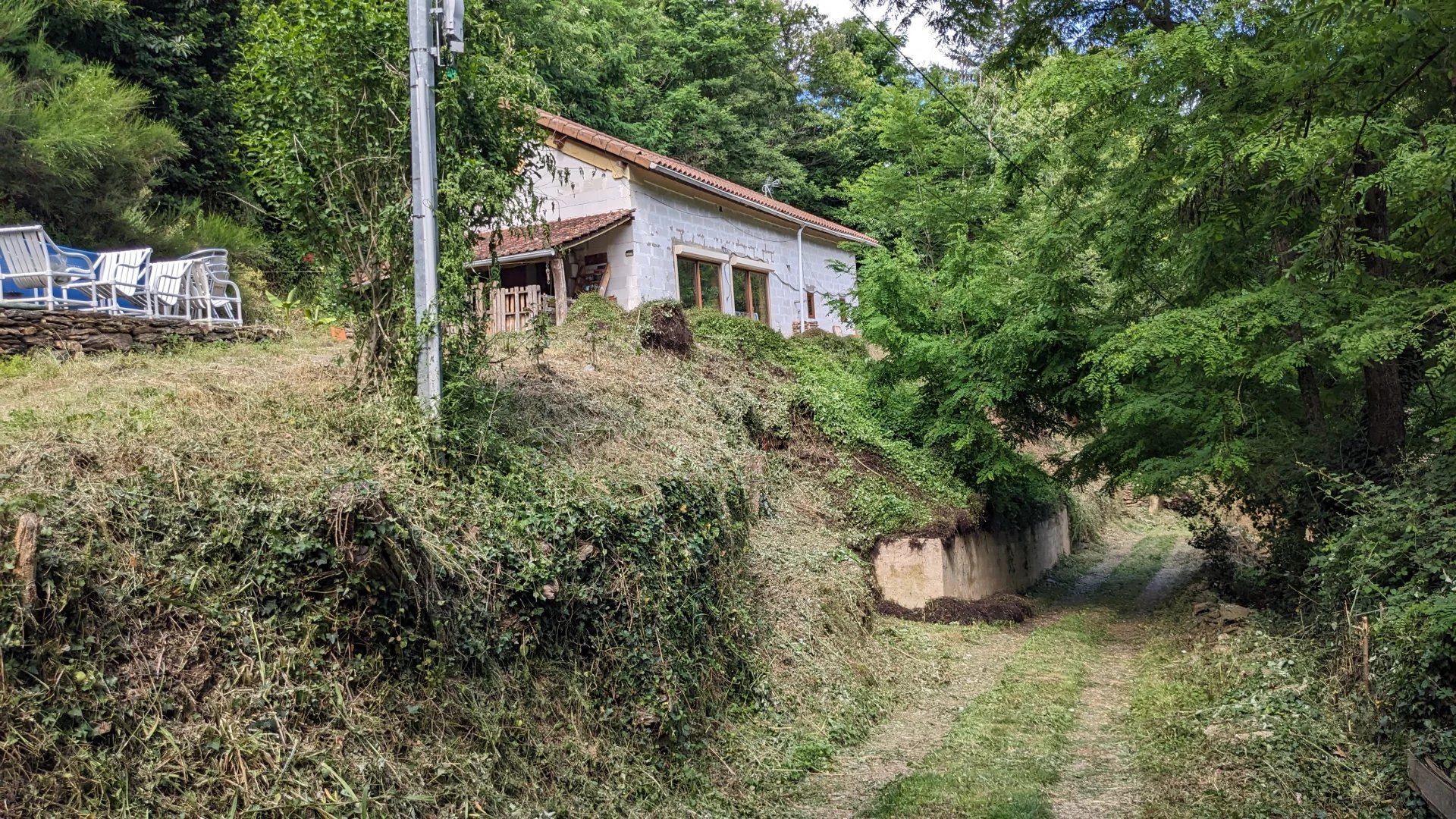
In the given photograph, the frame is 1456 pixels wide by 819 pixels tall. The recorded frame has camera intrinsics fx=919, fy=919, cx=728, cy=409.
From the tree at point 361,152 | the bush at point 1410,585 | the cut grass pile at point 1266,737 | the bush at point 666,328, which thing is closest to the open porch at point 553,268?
the bush at point 666,328

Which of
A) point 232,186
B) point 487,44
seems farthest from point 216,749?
point 232,186

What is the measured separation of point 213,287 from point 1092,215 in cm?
1260

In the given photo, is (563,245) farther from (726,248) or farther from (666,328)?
(726,248)

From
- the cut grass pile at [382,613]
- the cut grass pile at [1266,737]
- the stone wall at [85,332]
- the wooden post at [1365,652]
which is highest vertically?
the stone wall at [85,332]

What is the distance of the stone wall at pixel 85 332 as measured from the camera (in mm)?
9602

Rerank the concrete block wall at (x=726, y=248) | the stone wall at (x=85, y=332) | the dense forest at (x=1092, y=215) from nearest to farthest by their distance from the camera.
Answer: the dense forest at (x=1092, y=215) → the stone wall at (x=85, y=332) → the concrete block wall at (x=726, y=248)

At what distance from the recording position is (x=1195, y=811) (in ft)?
22.2

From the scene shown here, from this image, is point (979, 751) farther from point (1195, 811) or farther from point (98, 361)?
point (98, 361)

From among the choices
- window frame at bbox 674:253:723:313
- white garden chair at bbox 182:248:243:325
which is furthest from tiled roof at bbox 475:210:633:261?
white garden chair at bbox 182:248:243:325

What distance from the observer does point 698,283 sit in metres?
20.0

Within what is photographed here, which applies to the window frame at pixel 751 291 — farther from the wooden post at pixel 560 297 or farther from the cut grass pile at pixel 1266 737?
the cut grass pile at pixel 1266 737

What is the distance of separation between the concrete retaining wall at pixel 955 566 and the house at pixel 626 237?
16.9 feet

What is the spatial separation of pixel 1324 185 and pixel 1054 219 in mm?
5633

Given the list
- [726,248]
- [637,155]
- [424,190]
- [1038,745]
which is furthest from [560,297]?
[1038,745]
